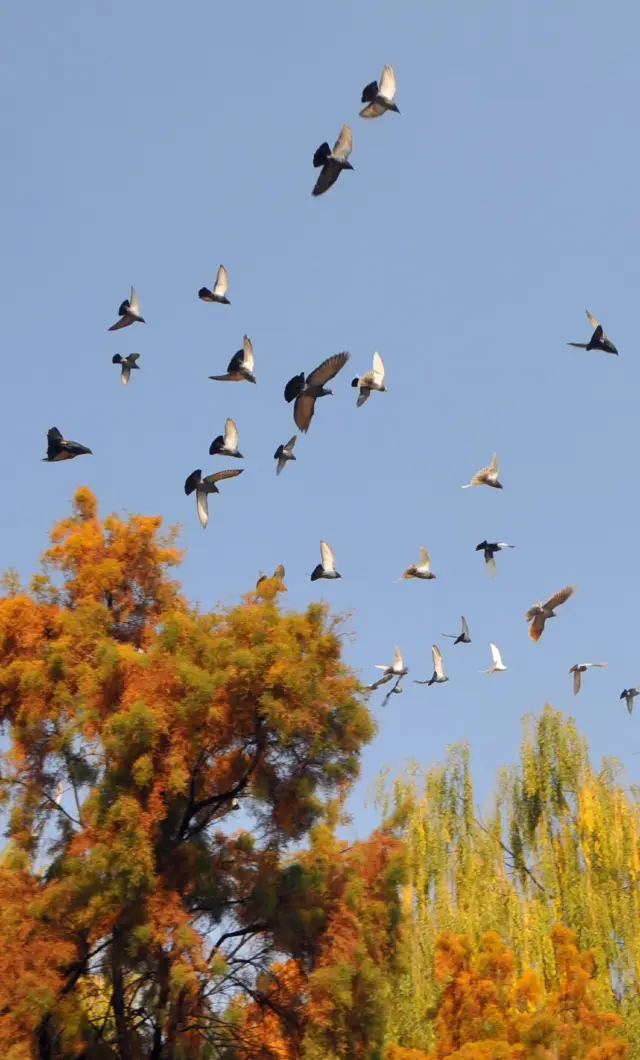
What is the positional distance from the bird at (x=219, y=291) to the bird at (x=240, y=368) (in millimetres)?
563

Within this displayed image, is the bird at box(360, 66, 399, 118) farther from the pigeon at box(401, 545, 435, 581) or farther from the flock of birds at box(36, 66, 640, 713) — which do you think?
the pigeon at box(401, 545, 435, 581)

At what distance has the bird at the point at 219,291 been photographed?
40.8 feet

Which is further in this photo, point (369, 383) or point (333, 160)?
Answer: point (369, 383)

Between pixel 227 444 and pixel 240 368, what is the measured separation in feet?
4.00

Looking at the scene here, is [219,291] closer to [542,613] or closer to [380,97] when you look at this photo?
[380,97]

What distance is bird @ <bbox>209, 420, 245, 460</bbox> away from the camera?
1322 cm

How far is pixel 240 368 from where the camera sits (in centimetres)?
1229

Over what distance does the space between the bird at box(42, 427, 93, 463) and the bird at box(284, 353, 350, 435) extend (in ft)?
9.30

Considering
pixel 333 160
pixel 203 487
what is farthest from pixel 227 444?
pixel 333 160

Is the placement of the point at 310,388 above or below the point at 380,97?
below

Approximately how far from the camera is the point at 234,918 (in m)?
12.4

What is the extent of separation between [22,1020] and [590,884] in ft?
26.6

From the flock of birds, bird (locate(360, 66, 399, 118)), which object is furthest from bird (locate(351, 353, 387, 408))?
bird (locate(360, 66, 399, 118))

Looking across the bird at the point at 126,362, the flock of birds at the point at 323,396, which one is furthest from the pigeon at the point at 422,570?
the bird at the point at 126,362
